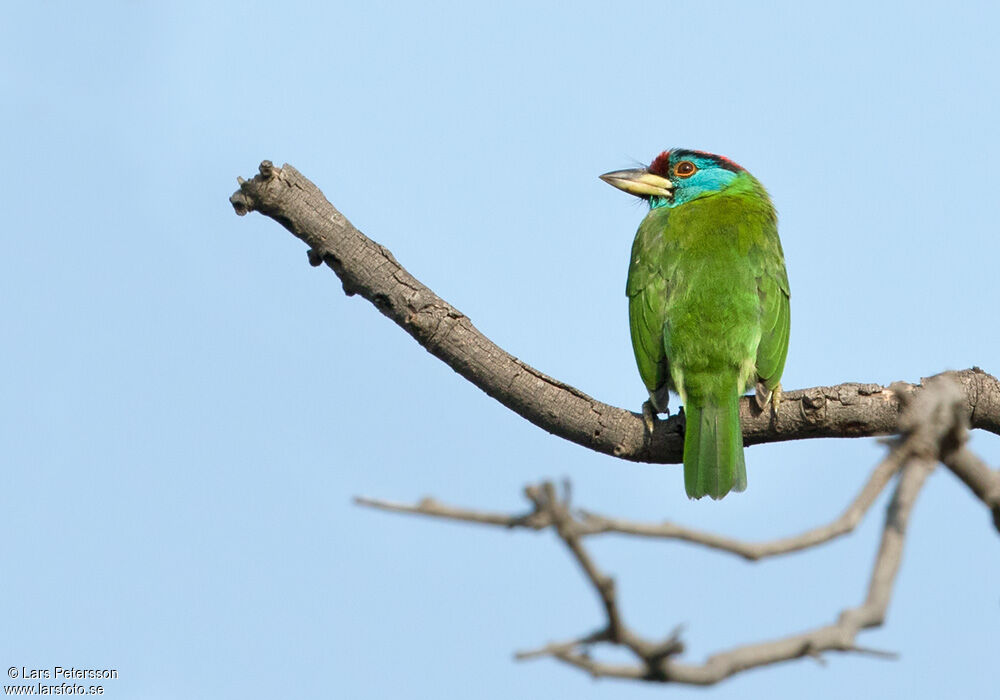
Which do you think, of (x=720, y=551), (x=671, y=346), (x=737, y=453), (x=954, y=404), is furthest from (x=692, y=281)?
(x=720, y=551)

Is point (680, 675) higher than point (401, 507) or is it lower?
lower

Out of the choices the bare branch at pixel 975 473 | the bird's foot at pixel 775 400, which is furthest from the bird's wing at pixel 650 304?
the bare branch at pixel 975 473

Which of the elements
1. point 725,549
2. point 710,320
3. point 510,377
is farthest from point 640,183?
point 725,549

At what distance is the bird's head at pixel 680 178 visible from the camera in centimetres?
630

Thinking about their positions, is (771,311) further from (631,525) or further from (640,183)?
(631,525)

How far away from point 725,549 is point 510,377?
2.71m

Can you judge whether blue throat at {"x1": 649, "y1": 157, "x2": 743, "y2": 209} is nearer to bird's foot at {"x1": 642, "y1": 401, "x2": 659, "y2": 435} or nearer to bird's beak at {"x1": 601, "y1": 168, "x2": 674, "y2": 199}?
bird's beak at {"x1": 601, "y1": 168, "x2": 674, "y2": 199}

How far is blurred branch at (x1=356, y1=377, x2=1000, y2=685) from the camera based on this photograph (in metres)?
1.66

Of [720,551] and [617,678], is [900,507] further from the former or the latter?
[617,678]

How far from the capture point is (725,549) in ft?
5.82

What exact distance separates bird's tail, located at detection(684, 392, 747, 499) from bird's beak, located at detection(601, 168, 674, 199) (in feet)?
6.42

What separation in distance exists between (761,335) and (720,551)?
3378 millimetres

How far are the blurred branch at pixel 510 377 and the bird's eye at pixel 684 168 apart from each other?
1.97m

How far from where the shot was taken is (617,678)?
1691 millimetres
